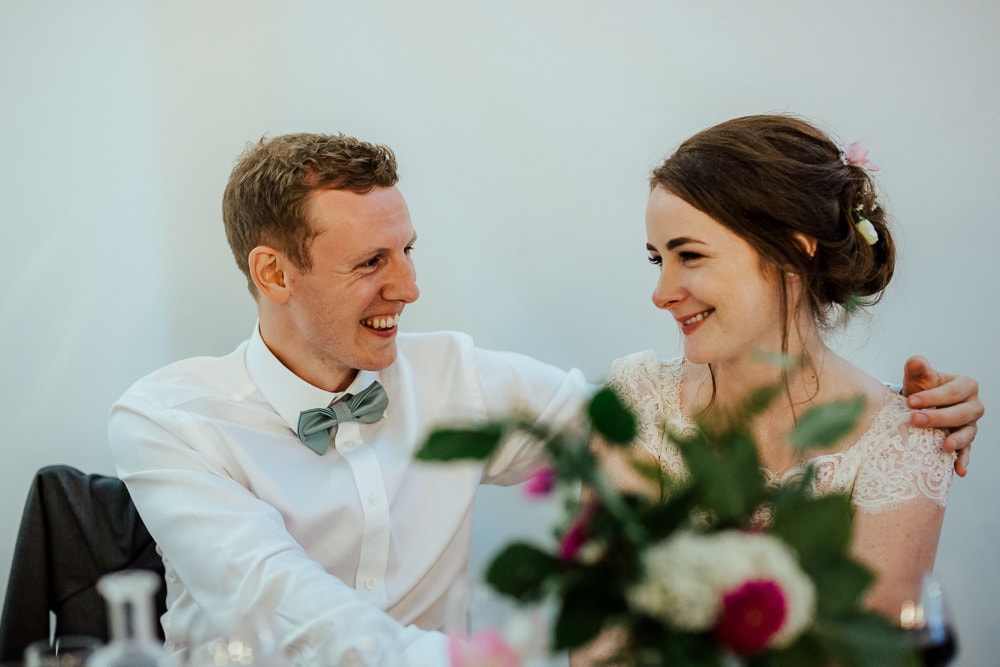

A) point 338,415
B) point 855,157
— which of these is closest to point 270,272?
point 338,415

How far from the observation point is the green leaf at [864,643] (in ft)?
2.93

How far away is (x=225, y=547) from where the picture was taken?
Result: 1814mm

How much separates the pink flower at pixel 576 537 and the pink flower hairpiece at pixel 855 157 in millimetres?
1282

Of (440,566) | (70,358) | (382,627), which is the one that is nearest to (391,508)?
(440,566)

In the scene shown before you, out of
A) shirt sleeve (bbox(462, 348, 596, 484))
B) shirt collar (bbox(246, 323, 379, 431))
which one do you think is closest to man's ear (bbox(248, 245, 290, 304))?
shirt collar (bbox(246, 323, 379, 431))

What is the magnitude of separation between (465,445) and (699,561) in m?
0.22

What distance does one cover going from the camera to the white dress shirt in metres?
1.87

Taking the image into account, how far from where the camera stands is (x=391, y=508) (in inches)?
85.4

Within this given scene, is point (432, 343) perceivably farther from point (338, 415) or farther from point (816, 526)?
point (816, 526)

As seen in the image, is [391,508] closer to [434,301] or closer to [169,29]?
[434,301]

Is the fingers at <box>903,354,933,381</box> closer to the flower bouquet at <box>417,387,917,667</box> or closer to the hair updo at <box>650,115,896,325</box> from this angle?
the hair updo at <box>650,115,896,325</box>

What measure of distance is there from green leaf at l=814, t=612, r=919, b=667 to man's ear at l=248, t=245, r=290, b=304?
4.92ft

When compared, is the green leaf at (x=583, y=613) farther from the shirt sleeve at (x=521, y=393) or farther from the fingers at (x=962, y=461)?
the shirt sleeve at (x=521, y=393)

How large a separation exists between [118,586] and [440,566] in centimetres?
124
